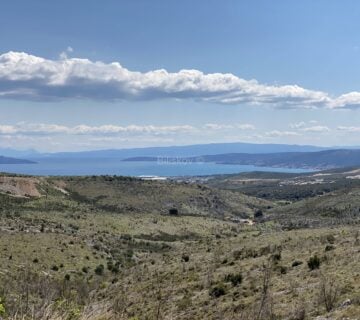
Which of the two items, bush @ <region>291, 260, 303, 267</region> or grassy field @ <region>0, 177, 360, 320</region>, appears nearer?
grassy field @ <region>0, 177, 360, 320</region>

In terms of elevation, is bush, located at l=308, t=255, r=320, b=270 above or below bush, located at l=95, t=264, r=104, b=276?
above

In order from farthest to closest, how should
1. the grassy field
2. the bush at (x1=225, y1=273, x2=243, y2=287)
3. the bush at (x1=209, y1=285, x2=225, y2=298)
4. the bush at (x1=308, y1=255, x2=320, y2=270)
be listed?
the bush at (x1=225, y1=273, x2=243, y2=287) → the bush at (x1=308, y1=255, x2=320, y2=270) → the bush at (x1=209, y1=285, x2=225, y2=298) → the grassy field

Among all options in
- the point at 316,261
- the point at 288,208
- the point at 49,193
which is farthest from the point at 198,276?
the point at 288,208

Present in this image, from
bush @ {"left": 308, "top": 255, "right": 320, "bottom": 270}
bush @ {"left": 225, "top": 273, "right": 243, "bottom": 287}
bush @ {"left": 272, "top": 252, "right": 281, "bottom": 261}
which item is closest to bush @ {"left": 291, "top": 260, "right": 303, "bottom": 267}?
bush @ {"left": 308, "top": 255, "right": 320, "bottom": 270}

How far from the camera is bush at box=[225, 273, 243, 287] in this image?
18.6 metres

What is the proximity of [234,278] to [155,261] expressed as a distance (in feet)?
49.7

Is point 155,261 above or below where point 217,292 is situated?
below

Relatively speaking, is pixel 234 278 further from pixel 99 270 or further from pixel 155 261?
pixel 99 270

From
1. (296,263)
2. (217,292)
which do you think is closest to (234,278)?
(217,292)

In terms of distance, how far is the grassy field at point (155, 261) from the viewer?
10625 mm

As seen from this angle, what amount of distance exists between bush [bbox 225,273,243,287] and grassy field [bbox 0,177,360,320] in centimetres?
9

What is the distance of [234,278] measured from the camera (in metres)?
19.0

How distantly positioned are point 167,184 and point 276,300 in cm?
9257

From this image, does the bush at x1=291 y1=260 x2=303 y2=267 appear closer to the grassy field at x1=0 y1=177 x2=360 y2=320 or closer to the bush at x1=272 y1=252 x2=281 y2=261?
the grassy field at x1=0 y1=177 x2=360 y2=320
